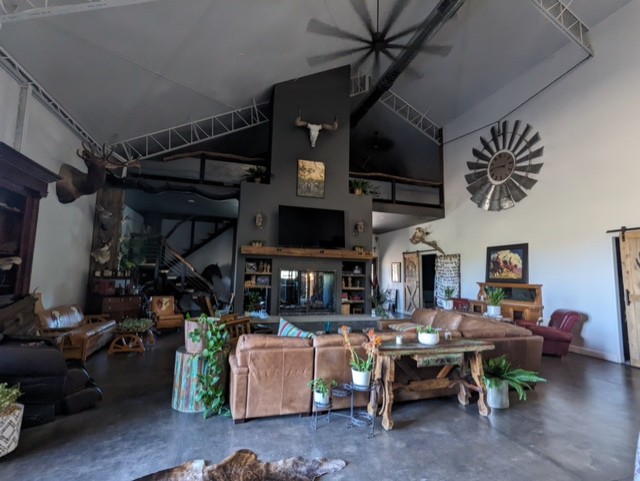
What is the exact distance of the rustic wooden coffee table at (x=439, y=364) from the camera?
9.87ft

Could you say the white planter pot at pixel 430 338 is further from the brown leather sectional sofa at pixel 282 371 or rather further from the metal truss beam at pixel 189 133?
the metal truss beam at pixel 189 133

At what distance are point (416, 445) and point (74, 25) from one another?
233 inches

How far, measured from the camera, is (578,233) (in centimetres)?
616

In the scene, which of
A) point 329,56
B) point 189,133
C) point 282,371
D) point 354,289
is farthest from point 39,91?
point 354,289

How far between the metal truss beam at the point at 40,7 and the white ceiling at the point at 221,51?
0.10ft

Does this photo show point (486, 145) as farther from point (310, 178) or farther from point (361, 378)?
point (361, 378)

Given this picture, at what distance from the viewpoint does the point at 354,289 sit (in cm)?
808

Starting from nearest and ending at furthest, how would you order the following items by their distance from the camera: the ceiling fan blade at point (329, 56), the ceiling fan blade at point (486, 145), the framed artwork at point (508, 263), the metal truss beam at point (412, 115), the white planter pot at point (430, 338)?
the white planter pot at point (430, 338) < the framed artwork at point (508, 263) < the ceiling fan blade at point (329, 56) < the ceiling fan blade at point (486, 145) < the metal truss beam at point (412, 115)

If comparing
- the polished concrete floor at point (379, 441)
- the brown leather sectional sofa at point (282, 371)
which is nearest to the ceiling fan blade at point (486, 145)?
the polished concrete floor at point (379, 441)

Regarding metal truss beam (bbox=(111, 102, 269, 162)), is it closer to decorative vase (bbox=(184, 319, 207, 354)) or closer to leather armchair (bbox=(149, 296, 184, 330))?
leather armchair (bbox=(149, 296, 184, 330))

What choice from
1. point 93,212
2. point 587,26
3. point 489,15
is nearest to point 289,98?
point 489,15

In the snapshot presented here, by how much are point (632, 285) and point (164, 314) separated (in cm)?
874

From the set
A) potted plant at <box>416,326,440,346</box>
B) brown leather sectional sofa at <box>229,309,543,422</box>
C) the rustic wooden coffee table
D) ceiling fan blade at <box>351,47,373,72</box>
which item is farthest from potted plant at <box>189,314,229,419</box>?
ceiling fan blade at <box>351,47,373,72</box>

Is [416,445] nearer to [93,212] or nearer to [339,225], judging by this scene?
[339,225]
